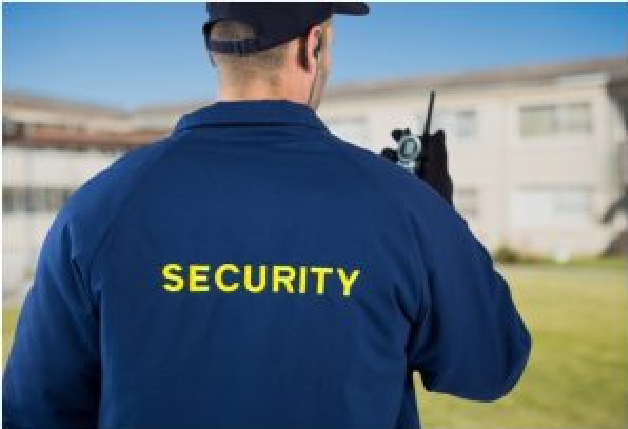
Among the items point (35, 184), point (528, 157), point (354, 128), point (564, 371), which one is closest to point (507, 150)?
point (528, 157)

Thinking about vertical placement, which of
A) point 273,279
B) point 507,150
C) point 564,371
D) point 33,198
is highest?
point 273,279

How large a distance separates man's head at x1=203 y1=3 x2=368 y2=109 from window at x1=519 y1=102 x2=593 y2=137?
17.5m

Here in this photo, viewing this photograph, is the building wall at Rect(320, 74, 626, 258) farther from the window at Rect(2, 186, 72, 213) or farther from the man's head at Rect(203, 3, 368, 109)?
the man's head at Rect(203, 3, 368, 109)

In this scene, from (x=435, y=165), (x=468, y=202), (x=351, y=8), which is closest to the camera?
(x=351, y=8)

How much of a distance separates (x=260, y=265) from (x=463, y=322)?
0.34m

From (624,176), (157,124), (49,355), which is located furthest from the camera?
(157,124)

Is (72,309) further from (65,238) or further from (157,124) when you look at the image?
(157,124)

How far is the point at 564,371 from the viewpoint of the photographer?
6.27 m

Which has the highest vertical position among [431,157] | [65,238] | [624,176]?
[431,157]

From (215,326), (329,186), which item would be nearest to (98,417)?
(215,326)

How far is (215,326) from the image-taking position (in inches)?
45.4

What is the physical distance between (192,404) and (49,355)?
0.27m

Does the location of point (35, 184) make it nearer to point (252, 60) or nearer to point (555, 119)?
point (555, 119)

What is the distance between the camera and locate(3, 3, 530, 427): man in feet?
3.76
